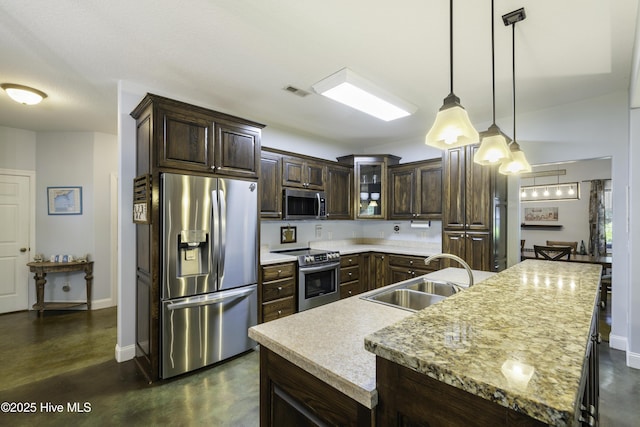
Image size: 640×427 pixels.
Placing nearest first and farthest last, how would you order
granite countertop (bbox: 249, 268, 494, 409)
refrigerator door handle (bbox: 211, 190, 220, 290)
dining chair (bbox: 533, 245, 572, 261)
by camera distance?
1. granite countertop (bbox: 249, 268, 494, 409)
2. refrigerator door handle (bbox: 211, 190, 220, 290)
3. dining chair (bbox: 533, 245, 572, 261)

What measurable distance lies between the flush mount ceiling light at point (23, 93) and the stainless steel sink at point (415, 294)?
12.3 feet

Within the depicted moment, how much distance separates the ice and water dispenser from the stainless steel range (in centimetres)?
123

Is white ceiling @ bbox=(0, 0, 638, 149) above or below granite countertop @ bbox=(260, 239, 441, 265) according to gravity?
above

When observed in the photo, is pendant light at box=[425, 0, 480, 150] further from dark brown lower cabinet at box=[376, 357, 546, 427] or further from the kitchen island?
dark brown lower cabinet at box=[376, 357, 546, 427]

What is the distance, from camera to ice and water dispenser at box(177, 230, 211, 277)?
100 inches

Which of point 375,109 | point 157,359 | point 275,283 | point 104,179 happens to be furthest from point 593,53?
point 104,179

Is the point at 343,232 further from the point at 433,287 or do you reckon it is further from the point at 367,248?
the point at 433,287

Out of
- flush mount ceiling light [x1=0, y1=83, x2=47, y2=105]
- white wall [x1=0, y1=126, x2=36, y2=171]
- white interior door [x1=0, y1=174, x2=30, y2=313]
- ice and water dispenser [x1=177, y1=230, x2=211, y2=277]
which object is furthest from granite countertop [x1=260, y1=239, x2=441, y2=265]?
white wall [x1=0, y1=126, x2=36, y2=171]

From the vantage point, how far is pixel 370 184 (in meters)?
4.86

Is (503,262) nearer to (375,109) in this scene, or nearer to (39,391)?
(375,109)

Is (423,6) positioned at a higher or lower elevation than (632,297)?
higher

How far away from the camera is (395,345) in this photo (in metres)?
0.79

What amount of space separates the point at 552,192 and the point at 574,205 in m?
0.58

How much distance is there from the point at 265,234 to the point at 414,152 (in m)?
2.73
